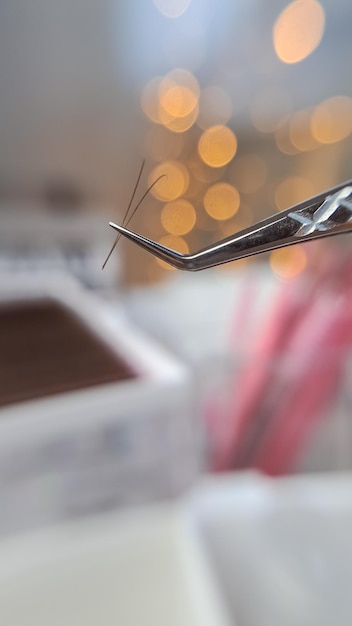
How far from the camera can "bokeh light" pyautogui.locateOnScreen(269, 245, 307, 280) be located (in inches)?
12.0

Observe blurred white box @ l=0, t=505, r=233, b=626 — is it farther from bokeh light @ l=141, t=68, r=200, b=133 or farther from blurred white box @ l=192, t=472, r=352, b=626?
bokeh light @ l=141, t=68, r=200, b=133

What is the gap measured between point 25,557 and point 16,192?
0.17 metres

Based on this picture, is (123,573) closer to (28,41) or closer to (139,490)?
(139,490)

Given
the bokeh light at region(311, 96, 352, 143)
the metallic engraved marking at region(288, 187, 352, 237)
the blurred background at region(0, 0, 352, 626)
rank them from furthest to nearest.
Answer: the bokeh light at region(311, 96, 352, 143) < the blurred background at region(0, 0, 352, 626) < the metallic engraved marking at region(288, 187, 352, 237)

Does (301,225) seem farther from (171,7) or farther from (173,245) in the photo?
(171,7)

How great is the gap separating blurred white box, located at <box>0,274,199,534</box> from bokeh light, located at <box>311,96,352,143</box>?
16cm

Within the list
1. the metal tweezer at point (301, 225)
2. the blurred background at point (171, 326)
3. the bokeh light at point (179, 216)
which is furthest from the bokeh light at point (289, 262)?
the metal tweezer at point (301, 225)

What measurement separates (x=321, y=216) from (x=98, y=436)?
0.21m

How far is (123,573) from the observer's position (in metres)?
0.18

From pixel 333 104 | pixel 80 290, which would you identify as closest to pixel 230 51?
pixel 333 104

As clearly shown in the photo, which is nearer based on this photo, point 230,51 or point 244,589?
point 244,589

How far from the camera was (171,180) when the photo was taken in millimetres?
200

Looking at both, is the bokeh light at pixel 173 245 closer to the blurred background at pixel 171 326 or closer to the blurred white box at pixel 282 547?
the blurred background at pixel 171 326

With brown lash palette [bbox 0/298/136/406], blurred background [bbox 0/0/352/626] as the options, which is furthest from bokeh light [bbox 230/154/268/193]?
brown lash palette [bbox 0/298/136/406]
